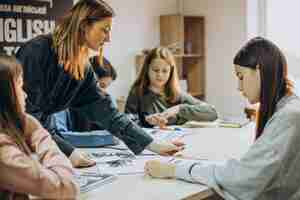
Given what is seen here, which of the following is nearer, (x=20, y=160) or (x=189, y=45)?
(x=20, y=160)

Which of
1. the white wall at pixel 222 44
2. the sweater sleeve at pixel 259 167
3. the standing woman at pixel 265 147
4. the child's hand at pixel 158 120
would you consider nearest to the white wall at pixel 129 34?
the white wall at pixel 222 44

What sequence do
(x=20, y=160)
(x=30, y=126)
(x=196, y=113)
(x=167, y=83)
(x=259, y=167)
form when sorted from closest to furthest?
1. (x=20, y=160)
2. (x=30, y=126)
3. (x=259, y=167)
4. (x=196, y=113)
5. (x=167, y=83)

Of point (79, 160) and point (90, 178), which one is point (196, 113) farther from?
point (90, 178)

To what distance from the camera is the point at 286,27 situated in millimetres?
4445

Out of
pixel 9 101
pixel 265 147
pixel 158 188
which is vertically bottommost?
pixel 158 188

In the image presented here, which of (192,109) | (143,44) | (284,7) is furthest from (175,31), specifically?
(192,109)

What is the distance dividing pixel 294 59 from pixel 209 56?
0.78m

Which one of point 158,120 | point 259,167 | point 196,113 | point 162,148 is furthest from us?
point 196,113

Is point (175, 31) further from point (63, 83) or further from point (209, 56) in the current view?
point (63, 83)

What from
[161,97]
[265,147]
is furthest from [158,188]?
[161,97]

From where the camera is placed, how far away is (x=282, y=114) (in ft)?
4.84

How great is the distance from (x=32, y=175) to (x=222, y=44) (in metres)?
3.59

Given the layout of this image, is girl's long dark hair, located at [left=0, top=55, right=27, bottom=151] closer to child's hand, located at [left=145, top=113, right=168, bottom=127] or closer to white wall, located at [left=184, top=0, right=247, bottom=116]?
child's hand, located at [left=145, top=113, right=168, bottom=127]

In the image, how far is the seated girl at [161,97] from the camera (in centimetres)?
317
